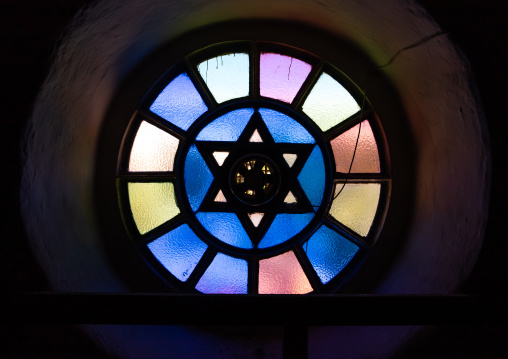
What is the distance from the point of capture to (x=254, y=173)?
187 centimetres

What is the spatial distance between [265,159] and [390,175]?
1.79 ft

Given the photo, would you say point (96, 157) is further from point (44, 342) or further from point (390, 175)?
point (390, 175)

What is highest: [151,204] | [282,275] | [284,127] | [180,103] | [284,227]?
[180,103]

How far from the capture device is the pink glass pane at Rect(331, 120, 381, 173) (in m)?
1.88

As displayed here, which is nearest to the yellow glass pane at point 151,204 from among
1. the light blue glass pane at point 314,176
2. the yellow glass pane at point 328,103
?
the light blue glass pane at point 314,176

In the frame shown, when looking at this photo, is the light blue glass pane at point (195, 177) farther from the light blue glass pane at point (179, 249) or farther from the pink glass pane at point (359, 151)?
the pink glass pane at point (359, 151)

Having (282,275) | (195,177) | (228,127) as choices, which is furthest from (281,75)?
(282,275)

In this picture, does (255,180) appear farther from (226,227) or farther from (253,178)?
(226,227)

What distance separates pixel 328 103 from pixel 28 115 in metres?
1.20

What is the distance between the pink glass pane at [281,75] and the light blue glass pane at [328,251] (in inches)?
24.5

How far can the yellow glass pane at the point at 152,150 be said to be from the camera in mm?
1853

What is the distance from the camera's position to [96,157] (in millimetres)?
1788

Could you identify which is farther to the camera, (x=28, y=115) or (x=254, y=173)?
(x=254, y=173)

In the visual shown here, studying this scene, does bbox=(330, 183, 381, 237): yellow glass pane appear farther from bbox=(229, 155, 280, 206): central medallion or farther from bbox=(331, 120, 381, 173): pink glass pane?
bbox=(229, 155, 280, 206): central medallion
